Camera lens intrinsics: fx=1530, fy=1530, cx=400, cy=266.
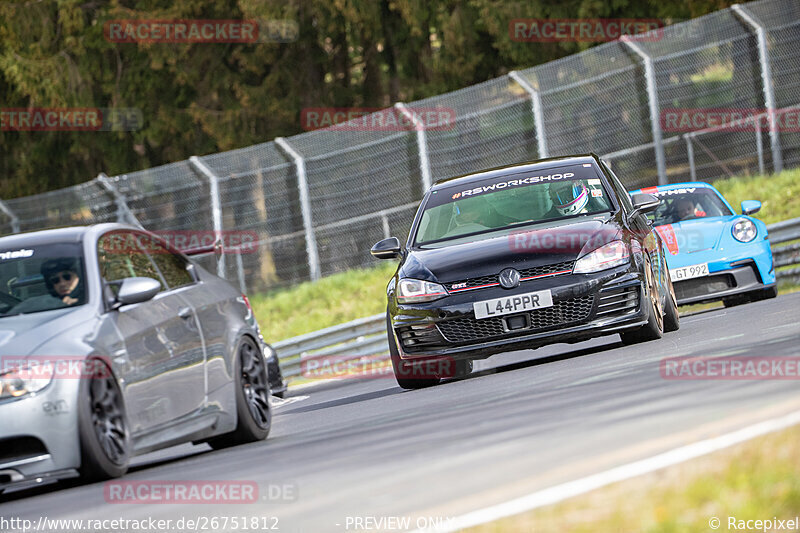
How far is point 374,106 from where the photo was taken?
33656 mm

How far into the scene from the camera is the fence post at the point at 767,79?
21.7 m

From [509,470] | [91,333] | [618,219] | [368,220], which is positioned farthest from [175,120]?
[509,470]

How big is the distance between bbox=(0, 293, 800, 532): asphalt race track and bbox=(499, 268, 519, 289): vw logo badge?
0.65m

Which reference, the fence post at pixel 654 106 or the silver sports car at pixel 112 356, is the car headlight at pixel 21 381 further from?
the fence post at pixel 654 106

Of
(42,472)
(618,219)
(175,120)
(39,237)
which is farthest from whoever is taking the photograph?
(175,120)

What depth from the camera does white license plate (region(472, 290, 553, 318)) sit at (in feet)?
35.1

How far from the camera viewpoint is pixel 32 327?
7816 millimetres

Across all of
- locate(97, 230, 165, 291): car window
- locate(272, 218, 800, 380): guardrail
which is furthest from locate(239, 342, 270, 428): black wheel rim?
locate(272, 218, 800, 380): guardrail

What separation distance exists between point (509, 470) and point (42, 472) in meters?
2.68

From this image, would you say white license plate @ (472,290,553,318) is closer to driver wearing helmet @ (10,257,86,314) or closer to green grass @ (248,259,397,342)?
driver wearing helmet @ (10,257,86,314)

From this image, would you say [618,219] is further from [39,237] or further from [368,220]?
[368,220]

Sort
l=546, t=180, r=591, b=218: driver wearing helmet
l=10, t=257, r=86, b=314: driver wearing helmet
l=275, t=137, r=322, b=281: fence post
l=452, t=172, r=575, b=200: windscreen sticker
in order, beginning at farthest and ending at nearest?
l=275, t=137, r=322, b=281: fence post
l=452, t=172, r=575, b=200: windscreen sticker
l=546, t=180, r=591, b=218: driver wearing helmet
l=10, t=257, r=86, b=314: driver wearing helmet

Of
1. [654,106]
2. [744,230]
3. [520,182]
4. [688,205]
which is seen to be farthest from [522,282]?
[654,106]

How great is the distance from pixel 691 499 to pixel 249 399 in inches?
201
